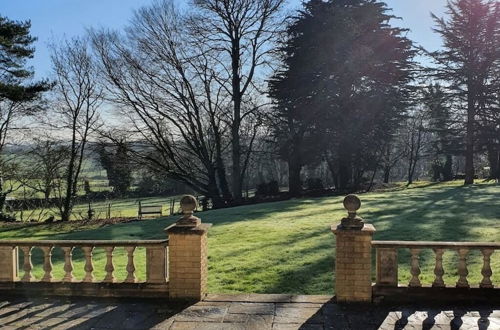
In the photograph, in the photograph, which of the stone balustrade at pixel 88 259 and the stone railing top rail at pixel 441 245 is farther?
the stone balustrade at pixel 88 259

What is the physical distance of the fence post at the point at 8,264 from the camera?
5.57m

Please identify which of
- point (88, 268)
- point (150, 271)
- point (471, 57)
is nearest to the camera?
point (150, 271)

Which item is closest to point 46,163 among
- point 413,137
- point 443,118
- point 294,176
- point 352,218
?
point 294,176

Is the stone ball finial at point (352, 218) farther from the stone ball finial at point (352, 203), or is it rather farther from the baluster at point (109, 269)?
the baluster at point (109, 269)

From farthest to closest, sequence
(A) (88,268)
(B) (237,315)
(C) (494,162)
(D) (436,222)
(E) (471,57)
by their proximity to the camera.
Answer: (C) (494,162) → (E) (471,57) → (D) (436,222) → (A) (88,268) → (B) (237,315)

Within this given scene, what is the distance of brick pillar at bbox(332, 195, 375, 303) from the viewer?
16.4 feet

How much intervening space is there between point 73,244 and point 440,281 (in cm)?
475

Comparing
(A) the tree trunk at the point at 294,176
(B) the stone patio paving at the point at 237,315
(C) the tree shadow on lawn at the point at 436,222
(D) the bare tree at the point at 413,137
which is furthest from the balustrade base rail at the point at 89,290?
(D) the bare tree at the point at 413,137

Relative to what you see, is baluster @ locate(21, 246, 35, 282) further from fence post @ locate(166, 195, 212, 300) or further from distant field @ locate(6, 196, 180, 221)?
distant field @ locate(6, 196, 180, 221)

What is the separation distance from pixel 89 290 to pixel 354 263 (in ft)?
11.2

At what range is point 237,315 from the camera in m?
4.71

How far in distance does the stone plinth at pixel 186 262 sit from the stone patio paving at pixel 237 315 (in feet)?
0.72

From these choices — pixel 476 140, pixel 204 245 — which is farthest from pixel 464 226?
pixel 476 140

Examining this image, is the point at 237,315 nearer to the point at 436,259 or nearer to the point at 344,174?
the point at 436,259
